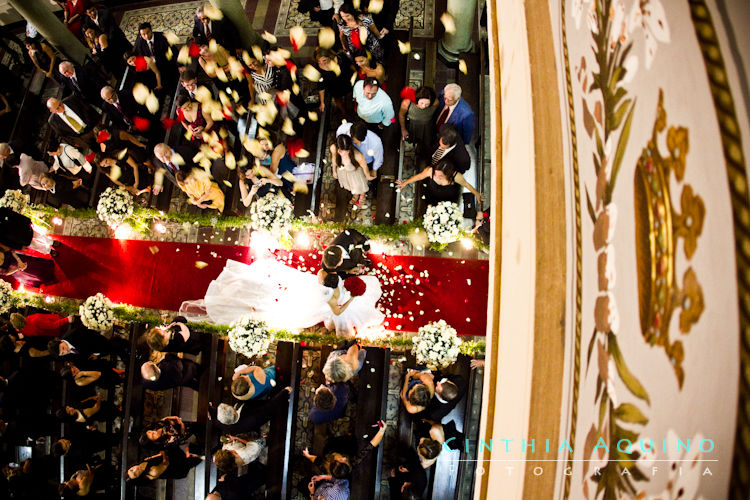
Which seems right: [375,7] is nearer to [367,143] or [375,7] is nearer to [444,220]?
[367,143]

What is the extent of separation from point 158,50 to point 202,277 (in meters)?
3.80

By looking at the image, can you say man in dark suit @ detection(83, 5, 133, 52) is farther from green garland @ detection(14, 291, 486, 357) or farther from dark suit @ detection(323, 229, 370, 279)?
dark suit @ detection(323, 229, 370, 279)

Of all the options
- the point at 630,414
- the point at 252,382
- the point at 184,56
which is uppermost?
the point at 184,56

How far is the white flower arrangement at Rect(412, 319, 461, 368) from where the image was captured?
4.63 m

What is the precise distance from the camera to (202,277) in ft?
20.0

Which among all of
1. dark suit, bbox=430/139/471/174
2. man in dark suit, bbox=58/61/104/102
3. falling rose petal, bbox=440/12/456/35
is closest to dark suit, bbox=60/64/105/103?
man in dark suit, bbox=58/61/104/102

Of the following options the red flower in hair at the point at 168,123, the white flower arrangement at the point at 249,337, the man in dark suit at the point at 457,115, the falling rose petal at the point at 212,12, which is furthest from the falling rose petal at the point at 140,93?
the man in dark suit at the point at 457,115

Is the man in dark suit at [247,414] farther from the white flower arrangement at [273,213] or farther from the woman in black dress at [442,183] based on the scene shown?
the woman in black dress at [442,183]

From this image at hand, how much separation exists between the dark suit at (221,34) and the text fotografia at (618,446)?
6.71 meters

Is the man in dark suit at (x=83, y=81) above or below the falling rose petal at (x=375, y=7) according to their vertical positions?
below

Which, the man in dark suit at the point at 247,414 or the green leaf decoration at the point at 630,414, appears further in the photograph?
the man in dark suit at the point at 247,414

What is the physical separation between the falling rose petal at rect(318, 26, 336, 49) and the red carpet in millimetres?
3100

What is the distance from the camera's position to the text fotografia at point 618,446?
0.95 metres

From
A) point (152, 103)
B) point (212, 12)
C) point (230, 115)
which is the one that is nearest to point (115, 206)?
point (152, 103)
